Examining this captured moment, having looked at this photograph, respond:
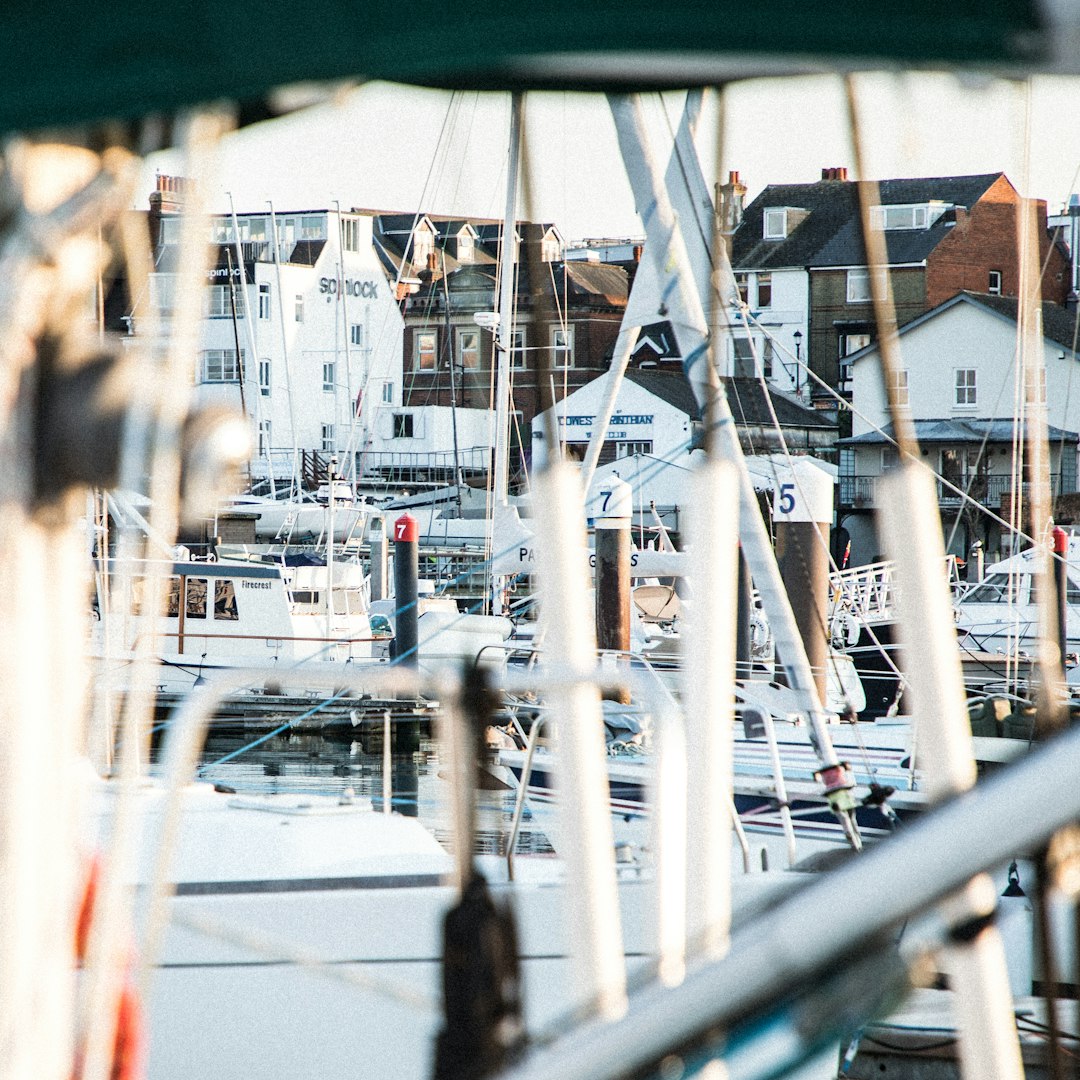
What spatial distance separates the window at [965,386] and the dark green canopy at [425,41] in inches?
1562

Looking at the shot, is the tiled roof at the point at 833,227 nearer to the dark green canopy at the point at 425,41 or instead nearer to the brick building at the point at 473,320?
the brick building at the point at 473,320

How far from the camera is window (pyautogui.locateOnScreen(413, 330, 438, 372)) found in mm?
49344

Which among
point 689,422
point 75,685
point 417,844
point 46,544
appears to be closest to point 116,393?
point 46,544

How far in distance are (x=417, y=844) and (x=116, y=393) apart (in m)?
3.87

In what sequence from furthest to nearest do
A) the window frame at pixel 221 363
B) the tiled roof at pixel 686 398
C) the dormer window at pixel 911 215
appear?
the window frame at pixel 221 363
the dormer window at pixel 911 215
the tiled roof at pixel 686 398

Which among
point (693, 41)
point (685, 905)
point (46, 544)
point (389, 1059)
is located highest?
point (693, 41)

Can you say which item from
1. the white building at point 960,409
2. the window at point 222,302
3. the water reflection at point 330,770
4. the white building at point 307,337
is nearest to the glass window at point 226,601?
the water reflection at point 330,770

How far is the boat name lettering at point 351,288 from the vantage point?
48.4 metres

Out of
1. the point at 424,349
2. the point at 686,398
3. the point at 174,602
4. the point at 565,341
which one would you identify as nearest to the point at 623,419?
the point at 686,398

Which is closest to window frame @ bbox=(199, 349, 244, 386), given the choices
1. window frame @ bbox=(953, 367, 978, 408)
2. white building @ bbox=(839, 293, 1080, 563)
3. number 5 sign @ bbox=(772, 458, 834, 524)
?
white building @ bbox=(839, 293, 1080, 563)

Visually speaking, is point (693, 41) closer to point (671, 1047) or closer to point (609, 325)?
point (671, 1047)

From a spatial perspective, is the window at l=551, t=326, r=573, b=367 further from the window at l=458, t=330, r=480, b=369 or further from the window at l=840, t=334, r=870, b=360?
the window at l=840, t=334, r=870, b=360

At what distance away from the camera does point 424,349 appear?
4988 cm

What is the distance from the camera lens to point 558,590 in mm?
2156
